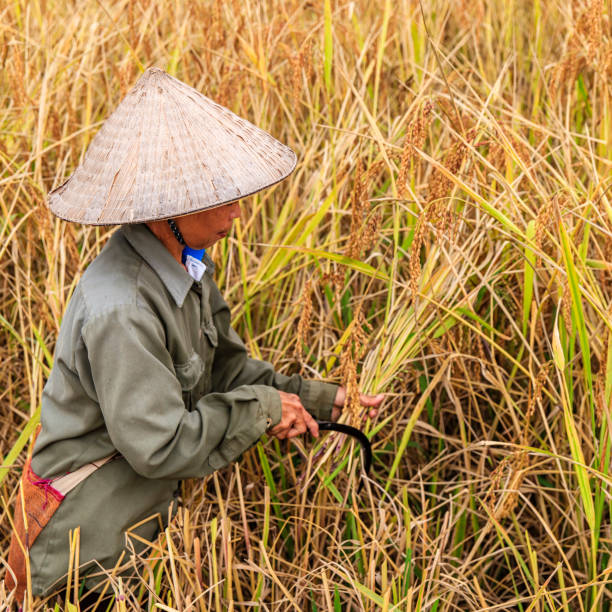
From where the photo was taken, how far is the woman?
1.37 m

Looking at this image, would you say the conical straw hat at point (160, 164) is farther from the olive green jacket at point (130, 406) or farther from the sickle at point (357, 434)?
the sickle at point (357, 434)

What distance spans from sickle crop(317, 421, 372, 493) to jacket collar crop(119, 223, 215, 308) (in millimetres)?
406

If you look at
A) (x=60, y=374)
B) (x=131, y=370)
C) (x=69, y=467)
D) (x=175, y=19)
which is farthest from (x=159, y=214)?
(x=175, y=19)

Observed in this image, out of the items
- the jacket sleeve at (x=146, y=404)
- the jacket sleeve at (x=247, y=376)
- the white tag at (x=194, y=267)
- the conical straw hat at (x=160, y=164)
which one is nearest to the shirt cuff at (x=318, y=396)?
the jacket sleeve at (x=247, y=376)

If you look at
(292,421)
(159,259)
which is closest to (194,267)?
(159,259)

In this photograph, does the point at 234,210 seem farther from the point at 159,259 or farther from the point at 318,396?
the point at 318,396

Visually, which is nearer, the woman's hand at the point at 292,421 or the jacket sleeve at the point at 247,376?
the woman's hand at the point at 292,421

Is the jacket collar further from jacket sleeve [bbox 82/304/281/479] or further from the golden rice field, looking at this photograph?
the golden rice field

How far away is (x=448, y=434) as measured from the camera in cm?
203

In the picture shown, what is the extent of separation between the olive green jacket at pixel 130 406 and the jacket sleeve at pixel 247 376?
9 centimetres

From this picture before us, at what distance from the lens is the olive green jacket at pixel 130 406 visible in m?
1.38

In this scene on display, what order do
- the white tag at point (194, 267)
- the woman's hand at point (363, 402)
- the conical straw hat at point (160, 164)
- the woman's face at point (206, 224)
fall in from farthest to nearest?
the woman's hand at point (363, 402), the white tag at point (194, 267), the woman's face at point (206, 224), the conical straw hat at point (160, 164)

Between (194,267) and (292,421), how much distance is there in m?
0.39

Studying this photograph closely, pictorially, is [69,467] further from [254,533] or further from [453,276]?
[453,276]
